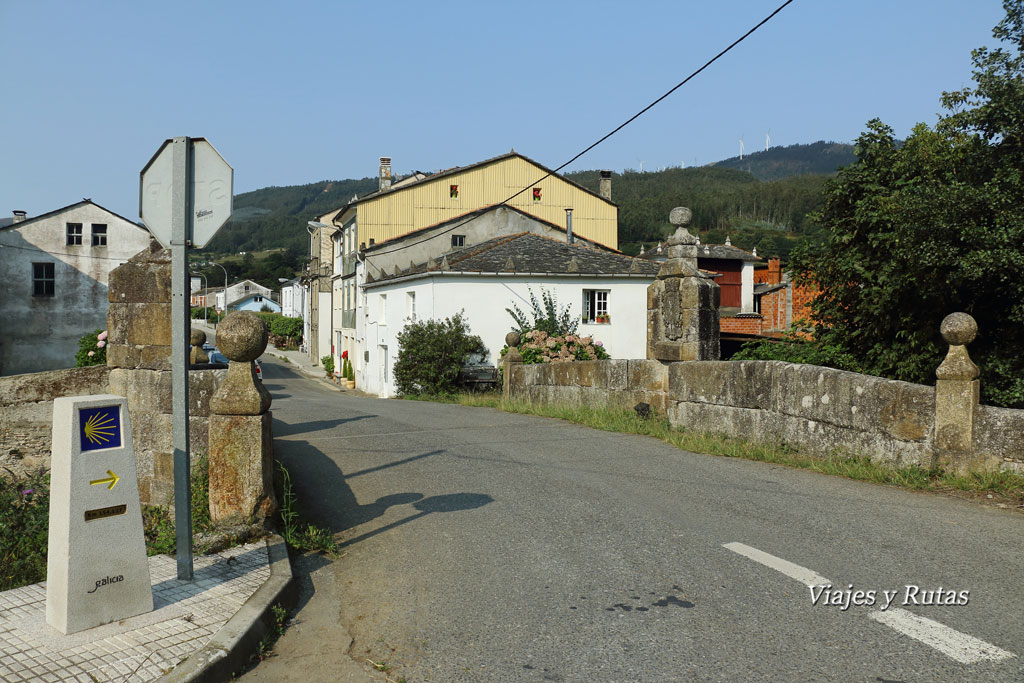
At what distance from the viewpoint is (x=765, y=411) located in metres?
→ 9.55

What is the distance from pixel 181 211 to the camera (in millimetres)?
4824

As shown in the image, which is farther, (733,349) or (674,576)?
(733,349)

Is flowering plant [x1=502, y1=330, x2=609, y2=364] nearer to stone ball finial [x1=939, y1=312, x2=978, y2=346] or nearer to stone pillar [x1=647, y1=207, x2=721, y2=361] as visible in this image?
stone pillar [x1=647, y1=207, x2=721, y2=361]

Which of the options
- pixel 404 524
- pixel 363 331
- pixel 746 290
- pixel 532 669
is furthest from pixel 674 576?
pixel 746 290

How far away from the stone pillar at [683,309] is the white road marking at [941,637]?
7189mm

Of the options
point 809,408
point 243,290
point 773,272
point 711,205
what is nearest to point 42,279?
point 773,272

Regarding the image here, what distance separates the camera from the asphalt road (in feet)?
12.5

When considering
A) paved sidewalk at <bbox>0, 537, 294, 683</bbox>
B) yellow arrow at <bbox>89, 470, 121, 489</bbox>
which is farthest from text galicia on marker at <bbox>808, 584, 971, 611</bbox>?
yellow arrow at <bbox>89, 470, 121, 489</bbox>

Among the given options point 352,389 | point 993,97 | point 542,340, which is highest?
point 993,97

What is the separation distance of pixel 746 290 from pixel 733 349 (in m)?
11.7

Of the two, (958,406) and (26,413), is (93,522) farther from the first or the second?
(958,406)

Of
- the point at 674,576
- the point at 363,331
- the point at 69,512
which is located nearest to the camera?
the point at 69,512

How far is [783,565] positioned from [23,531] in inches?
240

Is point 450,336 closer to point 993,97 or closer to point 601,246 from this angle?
point 601,246
